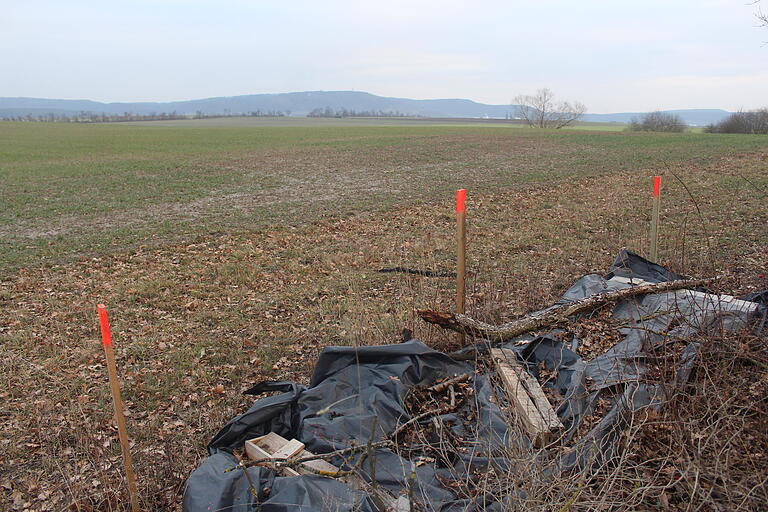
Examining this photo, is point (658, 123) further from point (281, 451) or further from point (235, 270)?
point (281, 451)

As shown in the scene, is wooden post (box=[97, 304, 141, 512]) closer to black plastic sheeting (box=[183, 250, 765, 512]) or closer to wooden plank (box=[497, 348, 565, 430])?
black plastic sheeting (box=[183, 250, 765, 512])

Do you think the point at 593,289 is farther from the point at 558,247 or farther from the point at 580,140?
the point at 580,140

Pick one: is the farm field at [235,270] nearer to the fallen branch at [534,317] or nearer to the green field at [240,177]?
the green field at [240,177]

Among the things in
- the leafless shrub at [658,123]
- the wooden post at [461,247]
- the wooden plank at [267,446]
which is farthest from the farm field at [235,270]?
the leafless shrub at [658,123]

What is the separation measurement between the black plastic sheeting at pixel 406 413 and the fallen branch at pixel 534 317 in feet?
0.33

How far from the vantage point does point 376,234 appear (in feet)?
40.7

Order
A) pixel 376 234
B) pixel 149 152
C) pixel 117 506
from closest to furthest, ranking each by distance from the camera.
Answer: pixel 117 506 → pixel 376 234 → pixel 149 152

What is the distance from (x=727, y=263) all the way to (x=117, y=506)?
8082mm

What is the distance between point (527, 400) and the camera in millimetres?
3977

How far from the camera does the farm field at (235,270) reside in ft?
15.9

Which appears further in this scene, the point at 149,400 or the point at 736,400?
the point at 149,400

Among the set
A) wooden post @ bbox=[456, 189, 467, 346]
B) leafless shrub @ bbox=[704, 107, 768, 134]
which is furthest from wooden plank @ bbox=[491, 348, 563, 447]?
leafless shrub @ bbox=[704, 107, 768, 134]

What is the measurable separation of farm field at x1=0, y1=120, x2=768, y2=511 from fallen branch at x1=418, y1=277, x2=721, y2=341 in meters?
0.43

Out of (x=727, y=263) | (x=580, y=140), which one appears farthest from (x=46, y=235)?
(x=580, y=140)
